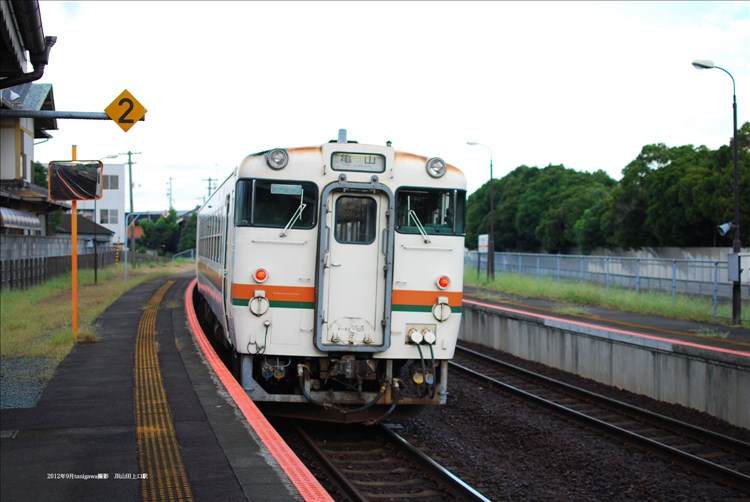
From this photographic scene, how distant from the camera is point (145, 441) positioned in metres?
6.70

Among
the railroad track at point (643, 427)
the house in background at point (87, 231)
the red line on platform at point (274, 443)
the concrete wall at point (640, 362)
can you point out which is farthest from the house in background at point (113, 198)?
the red line on platform at point (274, 443)

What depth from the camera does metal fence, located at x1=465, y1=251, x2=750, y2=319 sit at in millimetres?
20020

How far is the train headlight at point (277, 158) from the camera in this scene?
27.6 ft

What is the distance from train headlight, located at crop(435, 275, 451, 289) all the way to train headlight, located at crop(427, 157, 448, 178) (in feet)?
3.86

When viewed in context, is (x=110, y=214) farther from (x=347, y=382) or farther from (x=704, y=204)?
(x=347, y=382)

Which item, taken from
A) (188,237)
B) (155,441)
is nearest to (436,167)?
(155,441)

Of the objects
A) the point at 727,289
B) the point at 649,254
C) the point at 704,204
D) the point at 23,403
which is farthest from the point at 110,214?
the point at 23,403

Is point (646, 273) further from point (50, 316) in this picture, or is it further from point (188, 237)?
point (188, 237)

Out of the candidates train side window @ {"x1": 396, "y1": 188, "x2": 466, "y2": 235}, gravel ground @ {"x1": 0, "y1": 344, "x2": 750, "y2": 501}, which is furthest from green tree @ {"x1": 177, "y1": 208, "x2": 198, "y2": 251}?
train side window @ {"x1": 396, "y1": 188, "x2": 466, "y2": 235}

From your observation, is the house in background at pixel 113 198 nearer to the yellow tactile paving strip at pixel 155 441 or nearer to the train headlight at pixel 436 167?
the yellow tactile paving strip at pixel 155 441

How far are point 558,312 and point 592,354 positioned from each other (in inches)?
246

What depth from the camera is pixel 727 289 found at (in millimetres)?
20031

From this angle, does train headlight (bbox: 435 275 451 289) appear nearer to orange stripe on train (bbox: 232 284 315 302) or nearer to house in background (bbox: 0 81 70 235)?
orange stripe on train (bbox: 232 284 315 302)

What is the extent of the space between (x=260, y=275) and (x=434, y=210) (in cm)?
214
